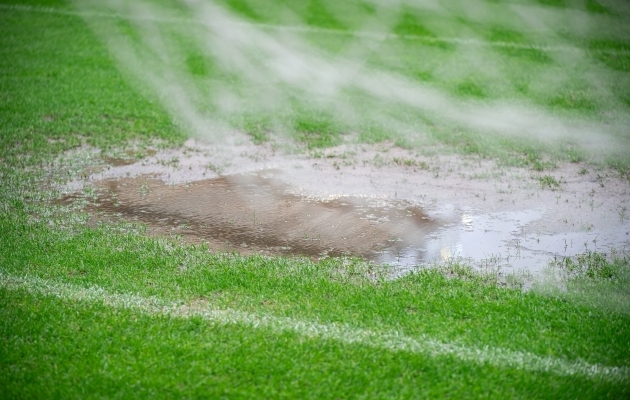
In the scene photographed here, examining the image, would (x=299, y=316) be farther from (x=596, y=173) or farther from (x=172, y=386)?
(x=596, y=173)

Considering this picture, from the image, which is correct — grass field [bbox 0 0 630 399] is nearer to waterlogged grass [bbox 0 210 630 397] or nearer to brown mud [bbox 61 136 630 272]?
waterlogged grass [bbox 0 210 630 397]

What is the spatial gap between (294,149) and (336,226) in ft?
6.39

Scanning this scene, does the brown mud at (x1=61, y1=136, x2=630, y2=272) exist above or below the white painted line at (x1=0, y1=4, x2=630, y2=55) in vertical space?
below

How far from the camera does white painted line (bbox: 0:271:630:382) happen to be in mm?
3855

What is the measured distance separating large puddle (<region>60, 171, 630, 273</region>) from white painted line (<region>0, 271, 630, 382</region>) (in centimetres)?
94

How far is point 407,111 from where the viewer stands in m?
8.58

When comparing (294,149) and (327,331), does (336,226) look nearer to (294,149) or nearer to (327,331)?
(327,331)

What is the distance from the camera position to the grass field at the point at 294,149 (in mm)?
3857

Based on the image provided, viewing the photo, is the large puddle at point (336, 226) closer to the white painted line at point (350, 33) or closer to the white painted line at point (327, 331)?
the white painted line at point (327, 331)

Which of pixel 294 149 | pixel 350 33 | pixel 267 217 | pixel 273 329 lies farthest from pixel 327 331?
pixel 350 33

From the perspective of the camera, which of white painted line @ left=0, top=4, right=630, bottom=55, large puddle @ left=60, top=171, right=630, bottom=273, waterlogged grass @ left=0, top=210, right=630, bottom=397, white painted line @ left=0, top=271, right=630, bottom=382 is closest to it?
waterlogged grass @ left=0, top=210, right=630, bottom=397

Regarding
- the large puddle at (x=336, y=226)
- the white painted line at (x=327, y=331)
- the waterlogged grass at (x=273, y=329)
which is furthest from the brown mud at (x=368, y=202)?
the white painted line at (x=327, y=331)

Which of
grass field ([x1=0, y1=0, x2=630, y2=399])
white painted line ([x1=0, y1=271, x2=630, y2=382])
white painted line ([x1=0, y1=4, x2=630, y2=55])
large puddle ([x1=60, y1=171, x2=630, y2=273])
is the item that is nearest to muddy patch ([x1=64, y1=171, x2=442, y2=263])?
large puddle ([x1=60, y1=171, x2=630, y2=273])

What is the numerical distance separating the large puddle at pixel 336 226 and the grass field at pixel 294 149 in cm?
26
